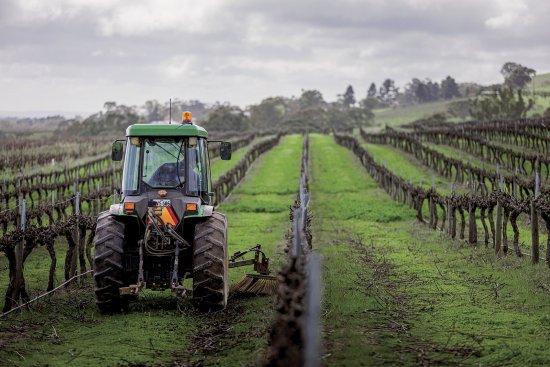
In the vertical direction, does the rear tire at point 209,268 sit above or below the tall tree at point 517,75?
below

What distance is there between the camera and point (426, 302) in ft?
38.4

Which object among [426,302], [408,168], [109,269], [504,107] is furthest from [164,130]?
[504,107]

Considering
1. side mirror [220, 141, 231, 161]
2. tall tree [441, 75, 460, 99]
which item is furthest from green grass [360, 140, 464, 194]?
tall tree [441, 75, 460, 99]

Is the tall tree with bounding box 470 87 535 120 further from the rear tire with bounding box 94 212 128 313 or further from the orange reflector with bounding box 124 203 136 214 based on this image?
the rear tire with bounding box 94 212 128 313

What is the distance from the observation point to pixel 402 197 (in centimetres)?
3247

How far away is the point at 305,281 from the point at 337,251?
1056cm

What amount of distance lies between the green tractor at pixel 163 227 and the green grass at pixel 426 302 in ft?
6.23

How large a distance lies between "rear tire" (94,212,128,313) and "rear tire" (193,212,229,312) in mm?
1044

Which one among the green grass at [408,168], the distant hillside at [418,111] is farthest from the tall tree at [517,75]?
the green grass at [408,168]

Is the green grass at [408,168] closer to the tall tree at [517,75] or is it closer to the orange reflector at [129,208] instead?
the orange reflector at [129,208]

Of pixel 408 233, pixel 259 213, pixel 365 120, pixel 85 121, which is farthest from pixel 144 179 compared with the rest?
pixel 365 120

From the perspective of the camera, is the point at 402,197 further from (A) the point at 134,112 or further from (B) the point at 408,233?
(A) the point at 134,112

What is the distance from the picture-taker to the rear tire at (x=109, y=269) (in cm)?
1055

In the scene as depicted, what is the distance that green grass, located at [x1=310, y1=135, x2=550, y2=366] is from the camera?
8.66 m
